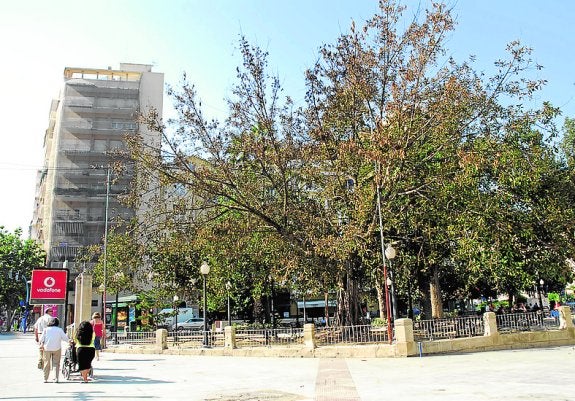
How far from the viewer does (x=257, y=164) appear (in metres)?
21.1

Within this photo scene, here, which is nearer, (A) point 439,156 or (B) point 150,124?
(B) point 150,124

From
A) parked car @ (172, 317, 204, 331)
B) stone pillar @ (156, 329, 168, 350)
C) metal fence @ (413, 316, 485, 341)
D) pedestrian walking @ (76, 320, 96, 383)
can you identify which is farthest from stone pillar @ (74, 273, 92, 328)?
parked car @ (172, 317, 204, 331)

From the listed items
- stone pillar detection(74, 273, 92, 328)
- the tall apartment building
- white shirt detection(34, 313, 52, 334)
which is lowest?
white shirt detection(34, 313, 52, 334)

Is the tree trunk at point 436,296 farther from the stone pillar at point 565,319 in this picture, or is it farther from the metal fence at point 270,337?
the metal fence at point 270,337

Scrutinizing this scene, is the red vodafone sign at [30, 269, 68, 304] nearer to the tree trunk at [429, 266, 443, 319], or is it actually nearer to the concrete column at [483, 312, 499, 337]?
the concrete column at [483, 312, 499, 337]

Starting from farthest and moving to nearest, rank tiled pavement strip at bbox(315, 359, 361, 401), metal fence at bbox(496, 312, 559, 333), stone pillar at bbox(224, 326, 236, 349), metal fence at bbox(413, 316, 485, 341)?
stone pillar at bbox(224, 326, 236, 349), metal fence at bbox(496, 312, 559, 333), metal fence at bbox(413, 316, 485, 341), tiled pavement strip at bbox(315, 359, 361, 401)

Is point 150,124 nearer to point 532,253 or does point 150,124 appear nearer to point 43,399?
point 43,399

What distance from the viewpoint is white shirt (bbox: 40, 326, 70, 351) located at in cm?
1227

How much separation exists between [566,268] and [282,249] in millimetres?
14287

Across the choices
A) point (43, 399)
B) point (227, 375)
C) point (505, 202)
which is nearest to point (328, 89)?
point (505, 202)

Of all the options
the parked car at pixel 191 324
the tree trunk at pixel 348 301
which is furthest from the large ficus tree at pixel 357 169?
the parked car at pixel 191 324

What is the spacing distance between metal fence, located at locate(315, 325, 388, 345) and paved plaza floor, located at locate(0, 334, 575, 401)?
2.37m

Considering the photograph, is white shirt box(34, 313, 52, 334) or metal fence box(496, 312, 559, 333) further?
metal fence box(496, 312, 559, 333)

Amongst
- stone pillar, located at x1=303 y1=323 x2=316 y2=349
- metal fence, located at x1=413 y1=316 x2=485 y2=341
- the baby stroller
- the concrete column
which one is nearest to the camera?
the baby stroller
